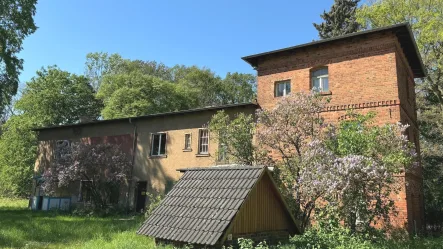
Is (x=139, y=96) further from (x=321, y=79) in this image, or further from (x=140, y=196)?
(x=321, y=79)

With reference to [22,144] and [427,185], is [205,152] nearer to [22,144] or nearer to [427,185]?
[427,185]

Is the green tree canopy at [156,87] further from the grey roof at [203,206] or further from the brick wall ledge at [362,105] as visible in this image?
the grey roof at [203,206]

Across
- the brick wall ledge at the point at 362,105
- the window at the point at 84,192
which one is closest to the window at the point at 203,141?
the brick wall ledge at the point at 362,105

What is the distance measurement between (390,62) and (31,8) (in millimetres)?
22917

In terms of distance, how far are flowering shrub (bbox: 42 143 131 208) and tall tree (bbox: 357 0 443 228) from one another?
1967cm

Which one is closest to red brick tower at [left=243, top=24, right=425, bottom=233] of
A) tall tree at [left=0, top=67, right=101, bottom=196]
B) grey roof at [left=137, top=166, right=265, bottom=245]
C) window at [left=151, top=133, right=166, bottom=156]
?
window at [left=151, top=133, right=166, bottom=156]

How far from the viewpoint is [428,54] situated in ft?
78.3

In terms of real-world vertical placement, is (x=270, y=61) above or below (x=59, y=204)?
above

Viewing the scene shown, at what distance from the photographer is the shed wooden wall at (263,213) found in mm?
8008

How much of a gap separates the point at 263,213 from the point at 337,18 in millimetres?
30351

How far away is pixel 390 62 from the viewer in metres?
15.5

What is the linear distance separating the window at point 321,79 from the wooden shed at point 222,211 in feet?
31.4

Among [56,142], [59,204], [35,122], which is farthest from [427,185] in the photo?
[35,122]

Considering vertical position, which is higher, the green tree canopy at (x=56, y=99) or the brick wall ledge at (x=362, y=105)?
the green tree canopy at (x=56, y=99)
